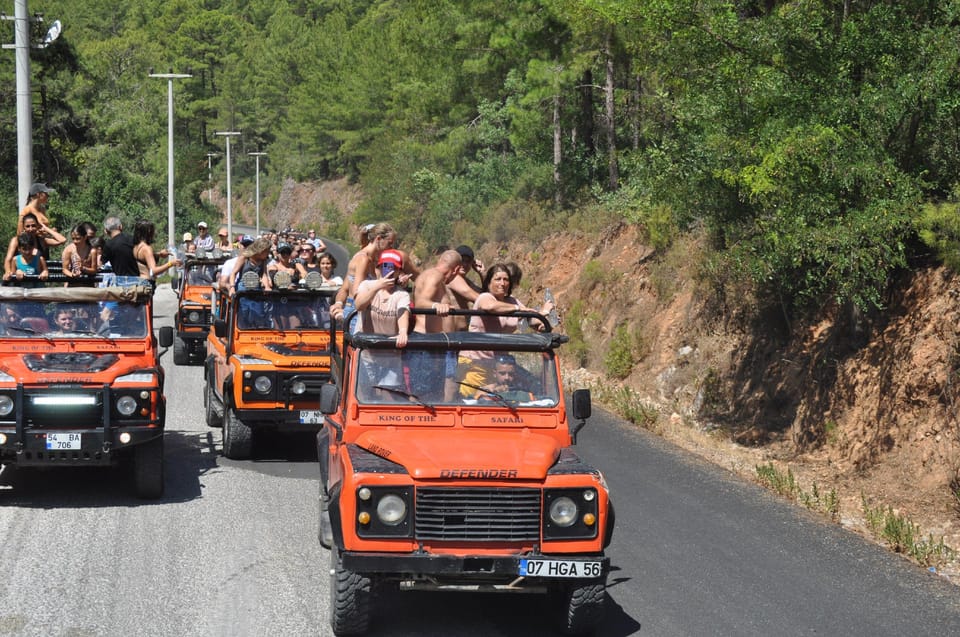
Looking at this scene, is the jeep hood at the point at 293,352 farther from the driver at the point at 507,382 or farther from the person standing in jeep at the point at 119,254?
the driver at the point at 507,382

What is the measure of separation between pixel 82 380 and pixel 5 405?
693 mm

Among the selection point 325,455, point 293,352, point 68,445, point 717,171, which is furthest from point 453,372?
point 717,171

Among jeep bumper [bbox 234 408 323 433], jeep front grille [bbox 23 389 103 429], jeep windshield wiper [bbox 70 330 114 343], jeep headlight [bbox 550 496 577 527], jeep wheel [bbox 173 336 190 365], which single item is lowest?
jeep wheel [bbox 173 336 190 365]

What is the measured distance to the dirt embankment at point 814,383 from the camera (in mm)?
13594

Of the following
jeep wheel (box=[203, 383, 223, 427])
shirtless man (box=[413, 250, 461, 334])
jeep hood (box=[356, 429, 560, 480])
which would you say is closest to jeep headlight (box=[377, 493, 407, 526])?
jeep hood (box=[356, 429, 560, 480])

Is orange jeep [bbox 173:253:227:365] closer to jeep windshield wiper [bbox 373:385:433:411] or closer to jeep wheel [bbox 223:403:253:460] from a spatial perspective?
jeep wheel [bbox 223:403:253:460]

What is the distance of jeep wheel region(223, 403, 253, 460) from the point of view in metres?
13.2

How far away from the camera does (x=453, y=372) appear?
8320mm

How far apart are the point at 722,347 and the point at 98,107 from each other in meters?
40.8

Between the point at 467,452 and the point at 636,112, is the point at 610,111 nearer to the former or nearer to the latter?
the point at 636,112

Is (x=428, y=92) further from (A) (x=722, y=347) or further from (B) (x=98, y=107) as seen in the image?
(A) (x=722, y=347)

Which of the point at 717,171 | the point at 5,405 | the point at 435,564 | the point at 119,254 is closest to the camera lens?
the point at 435,564

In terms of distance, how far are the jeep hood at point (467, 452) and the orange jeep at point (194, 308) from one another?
13.7m

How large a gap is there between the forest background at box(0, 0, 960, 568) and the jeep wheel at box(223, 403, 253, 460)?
6.49 meters
